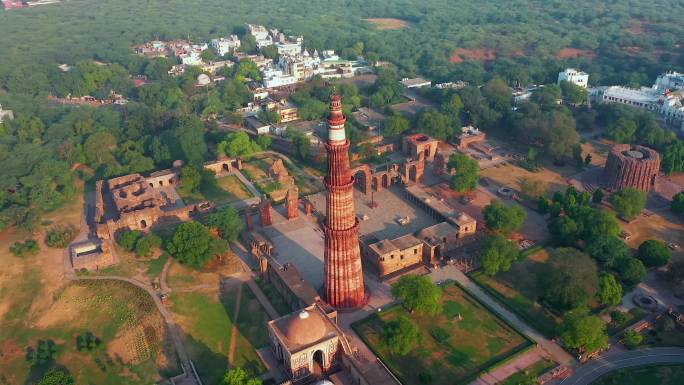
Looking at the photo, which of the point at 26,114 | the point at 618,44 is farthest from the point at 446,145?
the point at 618,44

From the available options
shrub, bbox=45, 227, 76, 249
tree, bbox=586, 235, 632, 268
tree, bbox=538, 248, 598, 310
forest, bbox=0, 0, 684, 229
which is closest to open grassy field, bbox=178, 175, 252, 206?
forest, bbox=0, 0, 684, 229

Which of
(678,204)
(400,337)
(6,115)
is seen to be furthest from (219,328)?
(6,115)

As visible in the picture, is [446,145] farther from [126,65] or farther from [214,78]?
[126,65]

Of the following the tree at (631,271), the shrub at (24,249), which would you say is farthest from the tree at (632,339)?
the shrub at (24,249)

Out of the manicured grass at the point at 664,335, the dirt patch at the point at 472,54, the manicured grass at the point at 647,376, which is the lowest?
the manicured grass at the point at 647,376

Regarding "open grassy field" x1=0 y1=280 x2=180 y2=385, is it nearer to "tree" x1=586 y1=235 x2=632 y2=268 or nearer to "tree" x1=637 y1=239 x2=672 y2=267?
"tree" x1=586 y1=235 x2=632 y2=268

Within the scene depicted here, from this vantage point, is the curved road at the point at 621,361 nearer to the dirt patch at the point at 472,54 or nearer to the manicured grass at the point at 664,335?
the manicured grass at the point at 664,335

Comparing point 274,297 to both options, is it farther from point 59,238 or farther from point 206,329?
point 59,238
